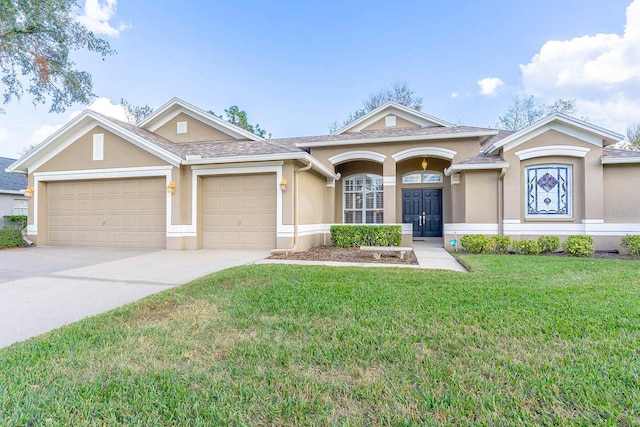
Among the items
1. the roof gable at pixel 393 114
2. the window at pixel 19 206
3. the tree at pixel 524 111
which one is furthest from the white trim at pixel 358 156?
the tree at pixel 524 111

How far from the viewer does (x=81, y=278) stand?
612 centimetres

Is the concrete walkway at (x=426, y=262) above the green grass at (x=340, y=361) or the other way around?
above

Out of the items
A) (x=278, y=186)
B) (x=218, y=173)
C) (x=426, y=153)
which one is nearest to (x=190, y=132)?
(x=218, y=173)

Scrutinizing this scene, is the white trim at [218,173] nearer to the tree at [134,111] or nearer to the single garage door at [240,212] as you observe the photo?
the single garage door at [240,212]

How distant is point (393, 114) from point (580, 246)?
8297mm

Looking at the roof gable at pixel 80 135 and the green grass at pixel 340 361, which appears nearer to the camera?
the green grass at pixel 340 361

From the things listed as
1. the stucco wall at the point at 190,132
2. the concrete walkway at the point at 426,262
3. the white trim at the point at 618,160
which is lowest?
the concrete walkway at the point at 426,262

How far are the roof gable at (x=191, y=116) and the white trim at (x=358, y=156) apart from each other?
343cm

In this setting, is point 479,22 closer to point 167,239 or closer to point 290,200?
point 290,200

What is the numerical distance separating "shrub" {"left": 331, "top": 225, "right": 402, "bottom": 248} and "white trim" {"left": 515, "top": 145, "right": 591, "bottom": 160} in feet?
15.0

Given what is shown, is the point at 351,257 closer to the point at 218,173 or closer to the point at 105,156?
the point at 218,173

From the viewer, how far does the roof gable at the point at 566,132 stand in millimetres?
9562

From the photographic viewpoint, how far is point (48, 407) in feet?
6.88

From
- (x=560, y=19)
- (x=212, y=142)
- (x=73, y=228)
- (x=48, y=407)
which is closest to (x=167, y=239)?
(x=73, y=228)
